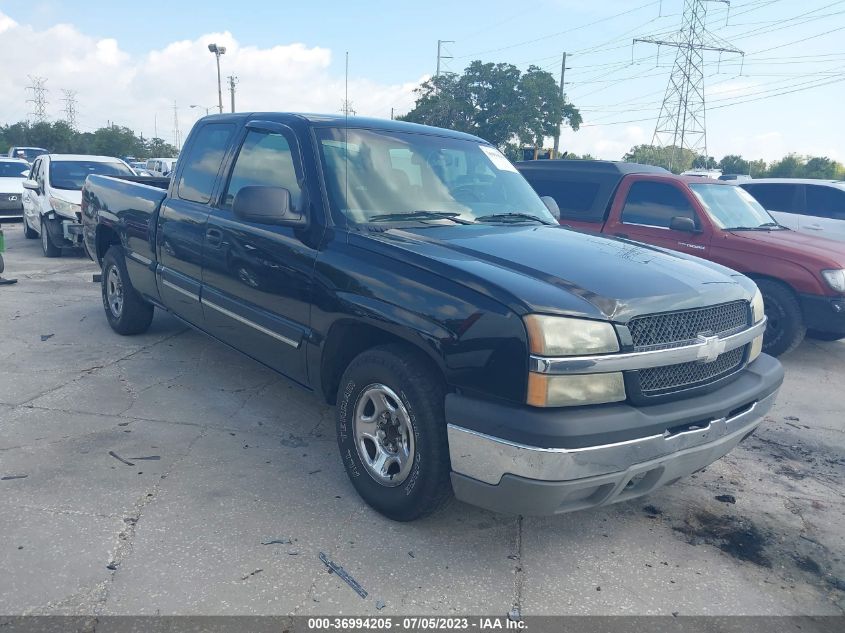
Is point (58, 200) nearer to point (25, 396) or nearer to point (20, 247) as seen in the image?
point (20, 247)

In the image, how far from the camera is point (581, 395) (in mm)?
2619

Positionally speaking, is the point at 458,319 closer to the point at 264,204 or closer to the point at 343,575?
the point at 343,575

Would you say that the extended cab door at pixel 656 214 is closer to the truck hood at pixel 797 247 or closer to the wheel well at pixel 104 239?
the truck hood at pixel 797 247

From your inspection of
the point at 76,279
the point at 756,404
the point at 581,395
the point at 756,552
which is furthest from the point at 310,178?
the point at 76,279

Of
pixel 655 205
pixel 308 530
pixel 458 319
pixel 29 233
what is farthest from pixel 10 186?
pixel 458 319

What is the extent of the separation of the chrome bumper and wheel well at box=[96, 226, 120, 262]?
4.88 metres

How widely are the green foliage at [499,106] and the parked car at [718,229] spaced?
116ft

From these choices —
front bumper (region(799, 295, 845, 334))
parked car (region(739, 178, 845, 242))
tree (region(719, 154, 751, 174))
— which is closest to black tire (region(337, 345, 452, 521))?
front bumper (region(799, 295, 845, 334))

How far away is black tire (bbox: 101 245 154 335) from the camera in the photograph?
239 inches

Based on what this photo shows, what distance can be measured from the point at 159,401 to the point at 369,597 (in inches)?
108

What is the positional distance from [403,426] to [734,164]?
201ft

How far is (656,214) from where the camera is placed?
7551mm

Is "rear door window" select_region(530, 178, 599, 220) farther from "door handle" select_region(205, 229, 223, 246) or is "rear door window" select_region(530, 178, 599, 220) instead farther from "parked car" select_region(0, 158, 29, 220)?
"parked car" select_region(0, 158, 29, 220)

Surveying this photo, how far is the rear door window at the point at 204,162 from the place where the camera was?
4609mm
